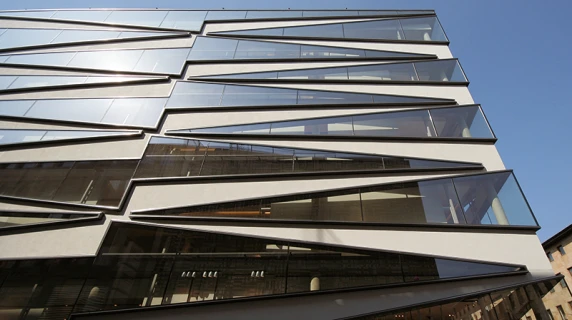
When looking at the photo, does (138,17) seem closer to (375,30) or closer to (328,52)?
(328,52)

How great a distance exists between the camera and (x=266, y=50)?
15398 millimetres

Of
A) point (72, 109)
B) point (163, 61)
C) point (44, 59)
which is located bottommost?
point (72, 109)

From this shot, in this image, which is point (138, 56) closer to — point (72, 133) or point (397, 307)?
point (72, 133)

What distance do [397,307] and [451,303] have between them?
4.08 feet

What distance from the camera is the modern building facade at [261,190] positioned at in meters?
7.32

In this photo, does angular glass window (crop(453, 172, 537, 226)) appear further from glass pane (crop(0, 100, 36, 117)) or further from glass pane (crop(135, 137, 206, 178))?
glass pane (crop(0, 100, 36, 117))

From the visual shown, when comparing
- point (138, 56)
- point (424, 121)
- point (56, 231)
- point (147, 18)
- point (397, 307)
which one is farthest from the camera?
point (147, 18)

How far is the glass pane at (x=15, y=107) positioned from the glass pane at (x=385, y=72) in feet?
45.8

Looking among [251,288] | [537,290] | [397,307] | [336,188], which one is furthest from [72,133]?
[537,290]

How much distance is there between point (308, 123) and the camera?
1141cm

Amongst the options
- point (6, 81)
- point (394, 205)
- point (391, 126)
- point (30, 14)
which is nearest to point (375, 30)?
point (391, 126)

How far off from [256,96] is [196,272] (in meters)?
7.43

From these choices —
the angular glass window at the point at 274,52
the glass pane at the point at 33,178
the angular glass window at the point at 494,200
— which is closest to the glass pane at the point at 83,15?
the angular glass window at the point at 274,52

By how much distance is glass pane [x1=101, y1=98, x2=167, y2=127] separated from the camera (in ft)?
39.4
